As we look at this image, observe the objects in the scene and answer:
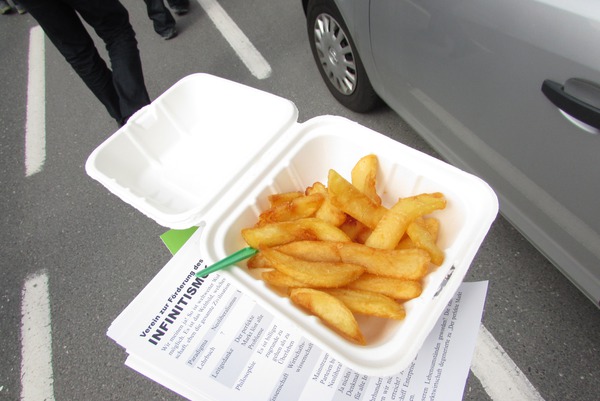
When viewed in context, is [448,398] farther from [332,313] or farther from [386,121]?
[386,121]

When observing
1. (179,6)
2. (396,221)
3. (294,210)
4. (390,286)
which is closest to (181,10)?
(179,6)

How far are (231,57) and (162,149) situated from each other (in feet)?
9.15

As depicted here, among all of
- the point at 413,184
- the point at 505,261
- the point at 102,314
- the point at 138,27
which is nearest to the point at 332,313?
the point at 413,184

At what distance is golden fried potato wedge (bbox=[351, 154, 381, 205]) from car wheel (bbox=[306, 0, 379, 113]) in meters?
1.66

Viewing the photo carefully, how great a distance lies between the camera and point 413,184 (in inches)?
43.6

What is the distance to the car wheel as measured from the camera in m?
2.59

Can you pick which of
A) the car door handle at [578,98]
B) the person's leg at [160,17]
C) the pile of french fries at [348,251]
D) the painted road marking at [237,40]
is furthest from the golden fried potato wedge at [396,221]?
the person's leg at [160,17]

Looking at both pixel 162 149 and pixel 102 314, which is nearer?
pixel 162 149

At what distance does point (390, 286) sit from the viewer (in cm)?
87

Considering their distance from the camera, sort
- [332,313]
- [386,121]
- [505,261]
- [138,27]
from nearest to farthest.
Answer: [332,313] → [505,261] → [386,121] → [138,27]

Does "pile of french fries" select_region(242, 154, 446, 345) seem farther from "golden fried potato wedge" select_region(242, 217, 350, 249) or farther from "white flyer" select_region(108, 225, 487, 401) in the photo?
"white flyer" select_region(108, 225, 487, 401)

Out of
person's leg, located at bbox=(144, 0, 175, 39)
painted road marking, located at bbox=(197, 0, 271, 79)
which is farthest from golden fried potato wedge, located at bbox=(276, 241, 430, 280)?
person's leg, located at bbox=(144, 0, 175, 39)

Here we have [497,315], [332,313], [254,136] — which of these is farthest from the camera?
[497,315]

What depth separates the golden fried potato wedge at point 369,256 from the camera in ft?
2.79
